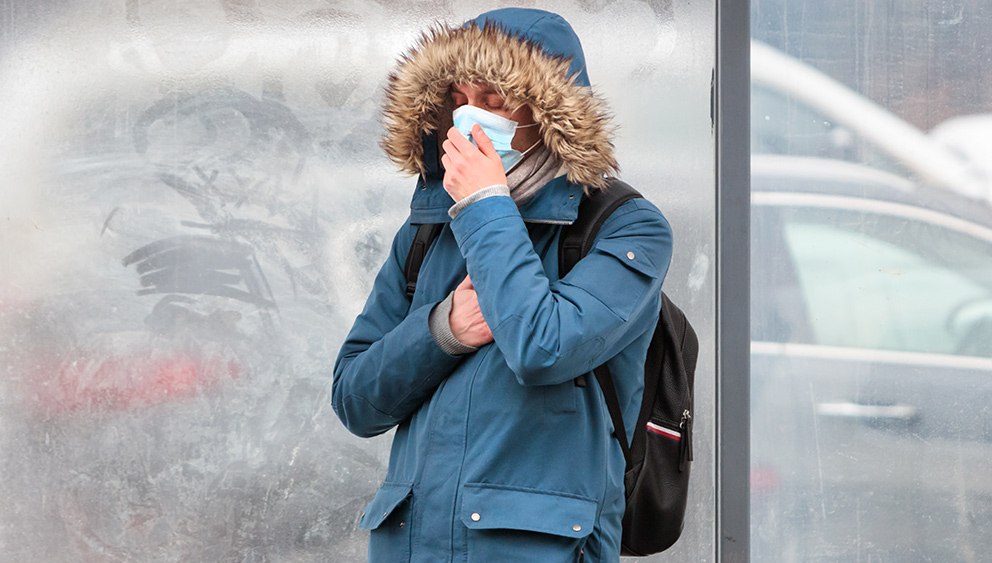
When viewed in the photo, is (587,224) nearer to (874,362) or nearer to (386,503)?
(386,503)

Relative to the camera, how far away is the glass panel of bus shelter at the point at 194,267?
2.79 meters

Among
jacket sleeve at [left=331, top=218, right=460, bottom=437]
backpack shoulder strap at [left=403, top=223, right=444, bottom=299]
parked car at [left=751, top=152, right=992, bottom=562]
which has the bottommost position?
parked car at [left=751, top=152, right=992, bottom=562]

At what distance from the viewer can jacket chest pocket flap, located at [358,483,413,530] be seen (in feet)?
4.95

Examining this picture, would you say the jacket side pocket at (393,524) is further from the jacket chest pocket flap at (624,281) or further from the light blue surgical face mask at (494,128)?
the light blue surgical face mask at (494,128)

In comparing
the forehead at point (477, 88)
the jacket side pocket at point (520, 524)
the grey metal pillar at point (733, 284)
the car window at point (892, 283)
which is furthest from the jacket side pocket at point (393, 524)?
the car window at point (892, 283)

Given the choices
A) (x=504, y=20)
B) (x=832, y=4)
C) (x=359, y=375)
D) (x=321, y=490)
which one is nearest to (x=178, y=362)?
(x=321, y=490)

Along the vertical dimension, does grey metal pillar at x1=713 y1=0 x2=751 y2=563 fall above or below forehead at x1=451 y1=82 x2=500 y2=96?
below

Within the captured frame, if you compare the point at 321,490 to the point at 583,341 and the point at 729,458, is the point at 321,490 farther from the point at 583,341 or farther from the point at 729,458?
the point at 583,341

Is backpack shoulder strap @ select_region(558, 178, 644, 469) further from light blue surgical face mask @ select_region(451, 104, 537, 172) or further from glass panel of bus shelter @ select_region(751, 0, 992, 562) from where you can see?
glass panel of bus shelter @ select_region(751, 0, 992, 562)

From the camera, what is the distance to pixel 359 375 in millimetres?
1638

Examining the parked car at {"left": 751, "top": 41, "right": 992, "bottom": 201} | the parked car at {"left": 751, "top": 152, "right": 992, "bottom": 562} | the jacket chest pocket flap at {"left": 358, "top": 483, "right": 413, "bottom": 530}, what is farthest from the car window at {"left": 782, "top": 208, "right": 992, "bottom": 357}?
the jacket chest pocket flap at {"left": 358, "top": 483, "right": 413, "bottom": 530}

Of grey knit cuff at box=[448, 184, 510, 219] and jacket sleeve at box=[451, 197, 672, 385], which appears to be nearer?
jacket sleeve at box=[451, 197, 672, 385]

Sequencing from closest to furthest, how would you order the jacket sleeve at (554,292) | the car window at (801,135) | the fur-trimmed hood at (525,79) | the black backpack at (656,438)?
the jacket sleeve at (554,292) → the fur-trimmed hood at (525,79) → the black backpack at (656,438) → the car window at (801,135)

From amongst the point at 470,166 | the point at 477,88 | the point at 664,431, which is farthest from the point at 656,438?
the point at 477,88
